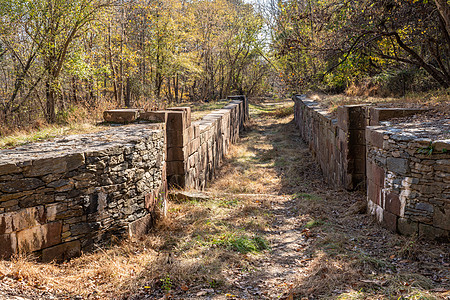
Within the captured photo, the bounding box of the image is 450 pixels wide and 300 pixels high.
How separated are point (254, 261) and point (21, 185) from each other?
327 cm

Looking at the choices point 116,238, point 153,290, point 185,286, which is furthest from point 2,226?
point 185,286

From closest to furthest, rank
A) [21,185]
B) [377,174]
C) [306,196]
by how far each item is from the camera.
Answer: [21,185]
[377,174]
[306,196]

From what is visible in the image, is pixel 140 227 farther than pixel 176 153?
No

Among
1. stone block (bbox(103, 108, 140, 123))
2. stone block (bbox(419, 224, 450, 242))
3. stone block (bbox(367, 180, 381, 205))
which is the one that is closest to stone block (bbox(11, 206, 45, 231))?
stone block (bbox(103, 108, 140, 123))

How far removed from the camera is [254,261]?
196 inches

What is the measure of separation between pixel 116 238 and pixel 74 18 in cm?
808

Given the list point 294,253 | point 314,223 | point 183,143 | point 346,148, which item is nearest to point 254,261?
point 294,253

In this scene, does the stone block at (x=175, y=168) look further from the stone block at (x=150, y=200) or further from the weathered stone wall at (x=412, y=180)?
the weathered stone wall at (x=412, y=180)

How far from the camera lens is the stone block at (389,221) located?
527cm

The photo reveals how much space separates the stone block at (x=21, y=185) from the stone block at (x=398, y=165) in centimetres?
499

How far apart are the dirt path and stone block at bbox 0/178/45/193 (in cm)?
86

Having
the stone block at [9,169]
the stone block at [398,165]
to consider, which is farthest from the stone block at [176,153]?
the stone block at [398,165]

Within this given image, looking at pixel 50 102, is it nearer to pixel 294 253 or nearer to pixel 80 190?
pixel 80 190

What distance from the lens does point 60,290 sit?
4.10 m
